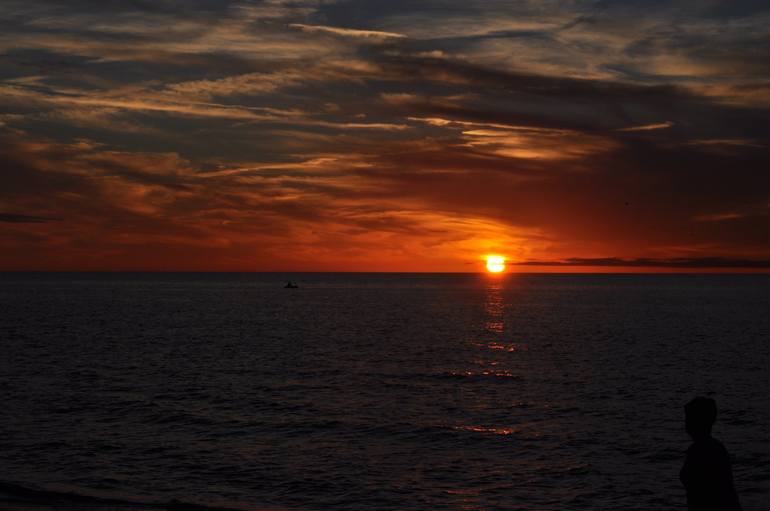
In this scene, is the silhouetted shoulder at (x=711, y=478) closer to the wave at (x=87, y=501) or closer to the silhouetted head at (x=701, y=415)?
the silhouetted head at (x=701, y=415)

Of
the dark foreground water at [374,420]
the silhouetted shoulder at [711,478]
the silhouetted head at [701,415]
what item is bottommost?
the dark foreground water at [374,420]

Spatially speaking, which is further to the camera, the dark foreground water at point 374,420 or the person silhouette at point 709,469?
the dark foreground water at point 374,420

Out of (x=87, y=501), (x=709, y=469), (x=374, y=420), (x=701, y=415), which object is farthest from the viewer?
(x=374, y=420)

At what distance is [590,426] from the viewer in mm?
34188

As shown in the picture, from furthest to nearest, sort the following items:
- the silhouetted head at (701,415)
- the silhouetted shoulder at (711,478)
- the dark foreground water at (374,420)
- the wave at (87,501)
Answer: the dark foreground water at (374,420) < the wave at (87,501) < the silhouetted shoulder at (711,478) < the silhouetted head at (701,415)

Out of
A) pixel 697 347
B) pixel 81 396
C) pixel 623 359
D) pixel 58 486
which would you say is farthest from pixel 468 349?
pixel 58 486

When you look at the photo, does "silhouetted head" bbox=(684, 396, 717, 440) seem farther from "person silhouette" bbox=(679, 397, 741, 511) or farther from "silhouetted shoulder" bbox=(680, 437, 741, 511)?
"silhouetted shoulder" bbox=(680, 437, 741, 511)

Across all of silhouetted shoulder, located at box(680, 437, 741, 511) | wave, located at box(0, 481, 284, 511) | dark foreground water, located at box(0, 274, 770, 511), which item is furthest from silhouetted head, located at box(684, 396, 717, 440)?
wave, located at box(0, 481, 284, 511)

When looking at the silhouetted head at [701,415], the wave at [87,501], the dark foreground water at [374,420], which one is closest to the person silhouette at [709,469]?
the silhouetted head at [701,415]

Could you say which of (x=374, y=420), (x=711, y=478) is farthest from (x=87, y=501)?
(x=711, y=478)

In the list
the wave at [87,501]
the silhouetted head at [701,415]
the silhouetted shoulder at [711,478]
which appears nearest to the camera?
the silhouetted head at [701,415]

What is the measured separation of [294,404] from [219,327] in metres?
63.7

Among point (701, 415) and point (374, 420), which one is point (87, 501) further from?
point (701, 415)

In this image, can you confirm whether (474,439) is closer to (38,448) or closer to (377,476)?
(377,476)
